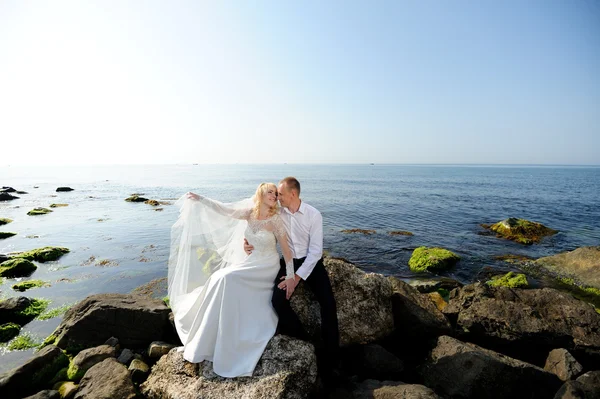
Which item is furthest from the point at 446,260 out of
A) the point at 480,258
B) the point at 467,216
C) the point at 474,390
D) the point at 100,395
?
the point at 467,216

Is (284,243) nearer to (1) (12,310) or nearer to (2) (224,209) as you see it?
(2) (224,209)

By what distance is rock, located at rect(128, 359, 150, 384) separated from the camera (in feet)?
20.9

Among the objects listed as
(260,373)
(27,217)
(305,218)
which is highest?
(305,218)

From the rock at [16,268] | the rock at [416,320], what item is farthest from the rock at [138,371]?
the rock at [16,268]

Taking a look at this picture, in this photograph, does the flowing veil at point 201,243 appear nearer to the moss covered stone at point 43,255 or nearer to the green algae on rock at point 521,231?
the moss covered stone at point 43,255

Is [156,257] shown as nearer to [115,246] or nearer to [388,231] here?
[115,246]

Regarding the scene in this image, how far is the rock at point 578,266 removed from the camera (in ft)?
45.2

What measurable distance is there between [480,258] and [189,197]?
686 inches

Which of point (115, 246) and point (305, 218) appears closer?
point (305, 218)

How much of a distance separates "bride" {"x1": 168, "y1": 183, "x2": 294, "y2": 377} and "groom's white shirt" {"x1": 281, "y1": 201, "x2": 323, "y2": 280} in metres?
0.19

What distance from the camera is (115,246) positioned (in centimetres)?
2042

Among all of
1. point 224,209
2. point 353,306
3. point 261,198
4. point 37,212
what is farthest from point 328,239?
point 37,212

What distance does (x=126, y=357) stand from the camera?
708cm

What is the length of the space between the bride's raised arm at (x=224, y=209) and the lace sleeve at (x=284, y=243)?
97 centimetres
